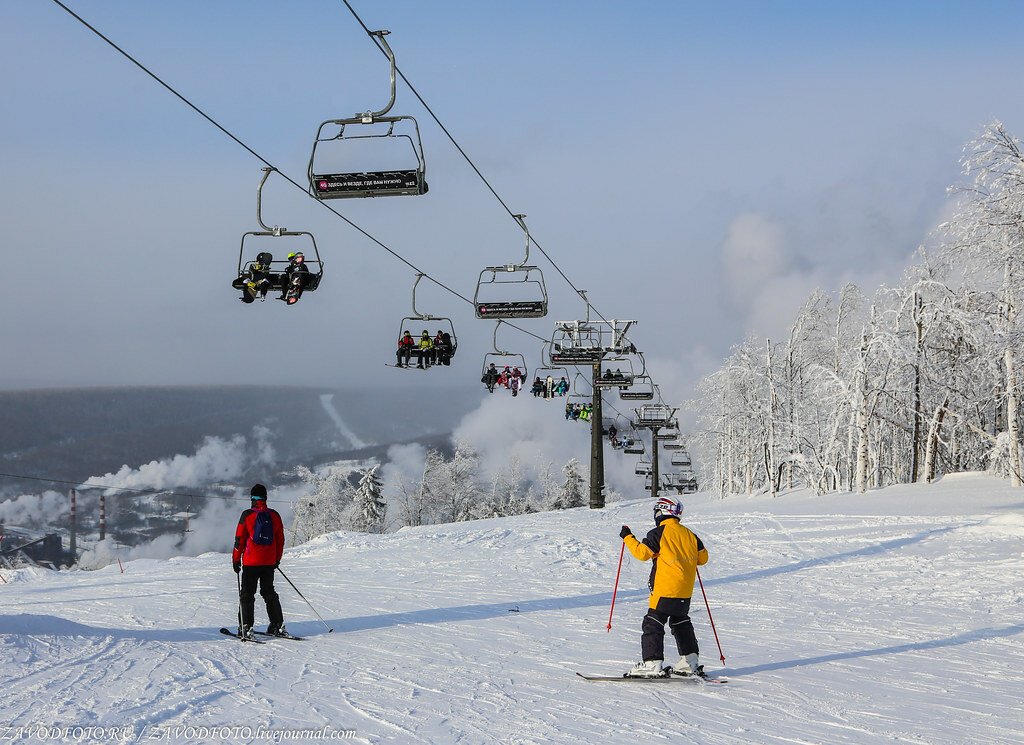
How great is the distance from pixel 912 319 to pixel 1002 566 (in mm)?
21236

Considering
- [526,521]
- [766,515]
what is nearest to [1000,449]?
[766,515]

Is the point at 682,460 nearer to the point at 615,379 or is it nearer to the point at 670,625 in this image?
the point at 615,379

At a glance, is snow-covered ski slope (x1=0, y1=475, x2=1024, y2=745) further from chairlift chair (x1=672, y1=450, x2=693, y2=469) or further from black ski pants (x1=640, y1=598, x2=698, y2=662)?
chairlift chair (x1=672, y1=450, x2=693, y2=469)

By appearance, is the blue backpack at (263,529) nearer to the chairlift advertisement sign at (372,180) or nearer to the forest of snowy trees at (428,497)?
the chairlift advertisement sign at (372,180)

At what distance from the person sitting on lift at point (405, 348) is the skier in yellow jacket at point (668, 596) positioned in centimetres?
1165

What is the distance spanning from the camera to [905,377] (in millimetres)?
36219

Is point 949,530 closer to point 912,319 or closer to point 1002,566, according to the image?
point 1002,566

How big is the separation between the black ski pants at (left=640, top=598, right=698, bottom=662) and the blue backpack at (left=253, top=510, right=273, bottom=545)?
14.5 feet

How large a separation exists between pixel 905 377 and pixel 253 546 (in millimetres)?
32871

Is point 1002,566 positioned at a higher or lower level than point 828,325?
lower

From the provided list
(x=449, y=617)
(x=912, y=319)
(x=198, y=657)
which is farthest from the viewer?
(x=912, y=319)

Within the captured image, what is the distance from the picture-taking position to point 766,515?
23484 mm

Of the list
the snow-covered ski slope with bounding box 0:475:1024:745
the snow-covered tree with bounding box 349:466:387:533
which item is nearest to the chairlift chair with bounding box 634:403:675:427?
the snow-covered ski slope with bounding box 0:475:1024:745

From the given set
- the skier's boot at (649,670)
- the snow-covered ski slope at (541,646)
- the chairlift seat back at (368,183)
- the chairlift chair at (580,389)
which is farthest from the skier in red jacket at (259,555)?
the chairlift chair at (580,389)
